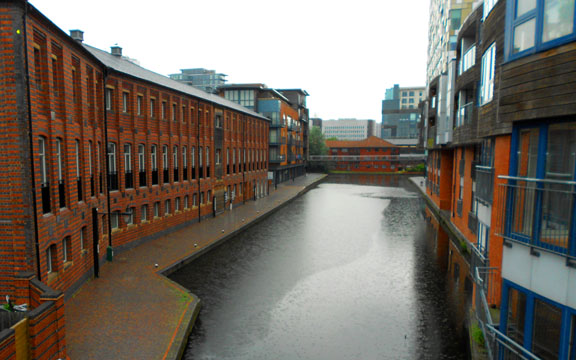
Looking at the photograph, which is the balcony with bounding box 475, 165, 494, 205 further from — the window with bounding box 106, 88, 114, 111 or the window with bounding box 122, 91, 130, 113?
the window with bounding box 122, 91, 130, 113

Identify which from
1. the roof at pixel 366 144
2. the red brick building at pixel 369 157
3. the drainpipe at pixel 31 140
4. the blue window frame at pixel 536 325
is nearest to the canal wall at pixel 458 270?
the blue window frame at pixel 536 325

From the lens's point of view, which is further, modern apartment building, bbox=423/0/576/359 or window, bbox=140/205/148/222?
window, bbox=140/205/148/222

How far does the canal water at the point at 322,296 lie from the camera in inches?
460

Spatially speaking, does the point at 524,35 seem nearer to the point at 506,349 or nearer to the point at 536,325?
the point at 536,325

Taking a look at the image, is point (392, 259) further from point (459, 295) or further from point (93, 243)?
point (93, 243)

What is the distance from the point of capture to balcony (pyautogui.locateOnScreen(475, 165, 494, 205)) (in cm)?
1172

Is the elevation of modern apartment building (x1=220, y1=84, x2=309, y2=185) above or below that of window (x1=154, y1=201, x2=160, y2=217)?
above

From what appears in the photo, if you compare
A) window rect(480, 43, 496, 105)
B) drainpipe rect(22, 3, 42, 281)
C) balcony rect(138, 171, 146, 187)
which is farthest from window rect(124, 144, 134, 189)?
window rect(480, 43, 496, 105)

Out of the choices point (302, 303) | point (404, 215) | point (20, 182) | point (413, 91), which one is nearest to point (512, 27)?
point (302, 303)

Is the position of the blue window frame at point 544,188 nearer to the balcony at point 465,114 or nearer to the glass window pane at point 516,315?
the glass window pane at point 516,315

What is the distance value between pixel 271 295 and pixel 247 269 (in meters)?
3.65

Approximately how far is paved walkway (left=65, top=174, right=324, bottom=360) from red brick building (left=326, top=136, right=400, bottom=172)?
8491 centimetres

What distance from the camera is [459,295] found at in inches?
627

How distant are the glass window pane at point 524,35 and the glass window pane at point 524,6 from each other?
23cm
